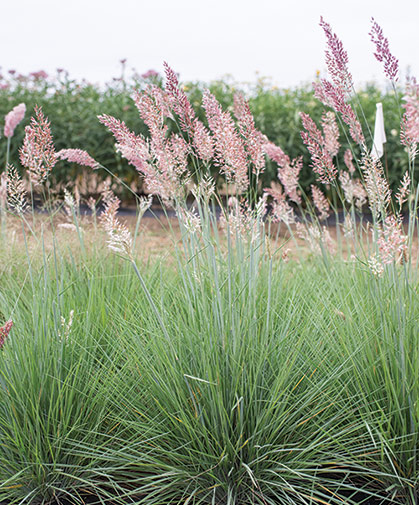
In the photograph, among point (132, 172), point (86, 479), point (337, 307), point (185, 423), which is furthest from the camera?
point (132, 172)

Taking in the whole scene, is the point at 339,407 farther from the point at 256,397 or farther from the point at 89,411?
the point at 89,411

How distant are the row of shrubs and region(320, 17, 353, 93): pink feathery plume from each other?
18.7ft

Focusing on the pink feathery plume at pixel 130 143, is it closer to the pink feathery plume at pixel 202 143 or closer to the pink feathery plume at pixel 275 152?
the pink feathery plume at pixel 202 143

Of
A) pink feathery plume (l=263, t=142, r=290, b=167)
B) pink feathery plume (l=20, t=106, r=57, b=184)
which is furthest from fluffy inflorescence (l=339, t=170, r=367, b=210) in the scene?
pink feathery plume (l=20, t=106, r=57, b=184)

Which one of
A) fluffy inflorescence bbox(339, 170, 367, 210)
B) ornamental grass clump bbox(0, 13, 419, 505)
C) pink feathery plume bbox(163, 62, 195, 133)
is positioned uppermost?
pink feathery plume bbox(163, 62, 195, 133)

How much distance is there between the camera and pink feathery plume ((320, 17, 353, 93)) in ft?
6.77

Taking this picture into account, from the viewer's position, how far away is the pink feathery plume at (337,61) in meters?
2.06

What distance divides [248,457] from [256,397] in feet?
0.73

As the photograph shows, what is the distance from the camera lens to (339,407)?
2258 millimetres

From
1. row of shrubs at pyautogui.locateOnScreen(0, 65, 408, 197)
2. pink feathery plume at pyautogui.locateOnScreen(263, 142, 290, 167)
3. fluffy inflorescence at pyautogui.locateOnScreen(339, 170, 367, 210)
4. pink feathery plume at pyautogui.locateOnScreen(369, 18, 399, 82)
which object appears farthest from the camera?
row of shrubs at pyautogui.locateOnScreen(0, 65, 408, 197)

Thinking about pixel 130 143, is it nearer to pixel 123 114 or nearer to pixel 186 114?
pixel 186 114

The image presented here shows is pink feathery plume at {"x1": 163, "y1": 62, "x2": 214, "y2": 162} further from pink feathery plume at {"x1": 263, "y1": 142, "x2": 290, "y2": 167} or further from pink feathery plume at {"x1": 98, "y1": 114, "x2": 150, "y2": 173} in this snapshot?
pink feathery plume at {"x1": 263, "y1": 142, "x2": 290, "y2": 167}

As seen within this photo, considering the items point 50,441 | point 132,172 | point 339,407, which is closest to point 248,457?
point 339,407

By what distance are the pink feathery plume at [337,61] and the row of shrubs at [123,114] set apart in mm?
5696
